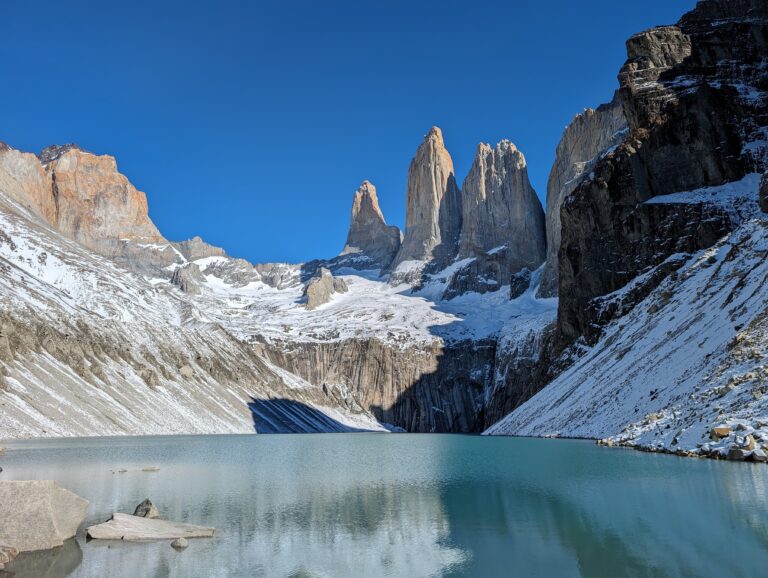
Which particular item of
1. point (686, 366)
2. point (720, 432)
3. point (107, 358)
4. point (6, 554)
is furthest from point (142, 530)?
point (107, 358)

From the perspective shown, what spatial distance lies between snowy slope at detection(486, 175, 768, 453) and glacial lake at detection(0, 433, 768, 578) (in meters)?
5.48

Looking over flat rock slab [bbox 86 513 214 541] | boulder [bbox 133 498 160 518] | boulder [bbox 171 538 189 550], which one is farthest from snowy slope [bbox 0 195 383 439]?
boulder [bbox 171 538 189 550]

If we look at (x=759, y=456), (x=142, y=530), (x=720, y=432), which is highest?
(x=720, y=432)

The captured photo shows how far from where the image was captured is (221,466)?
40.8 metres

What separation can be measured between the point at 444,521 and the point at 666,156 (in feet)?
336

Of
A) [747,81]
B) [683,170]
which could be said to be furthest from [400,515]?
[747,81]

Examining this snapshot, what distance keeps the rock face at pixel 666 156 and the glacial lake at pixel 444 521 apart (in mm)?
74091

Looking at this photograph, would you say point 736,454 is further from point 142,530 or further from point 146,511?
point 142,530

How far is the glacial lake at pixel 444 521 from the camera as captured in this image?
14.5 meters

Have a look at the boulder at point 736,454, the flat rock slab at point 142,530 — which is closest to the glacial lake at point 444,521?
the flat rock slab at point 142,530

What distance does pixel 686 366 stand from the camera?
54.4 m

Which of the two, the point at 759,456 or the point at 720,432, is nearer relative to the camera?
the point at 759,456

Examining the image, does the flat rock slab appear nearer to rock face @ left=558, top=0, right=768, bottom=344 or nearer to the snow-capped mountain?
the snow-capped mountain

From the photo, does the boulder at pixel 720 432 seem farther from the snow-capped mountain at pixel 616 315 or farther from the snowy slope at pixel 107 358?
the snowy slope at pixel 107 358
